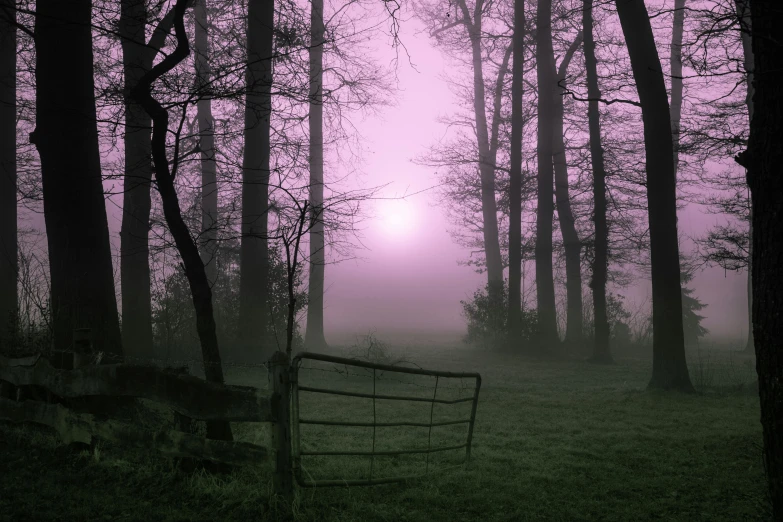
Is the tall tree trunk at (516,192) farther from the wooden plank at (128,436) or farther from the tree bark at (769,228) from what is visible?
the tree bark at (769,228)

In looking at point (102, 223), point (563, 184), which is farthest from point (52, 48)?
point (563, 184)

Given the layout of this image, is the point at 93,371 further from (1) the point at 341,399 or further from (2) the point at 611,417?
(2) the point at 611,417

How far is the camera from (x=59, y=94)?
7906mm

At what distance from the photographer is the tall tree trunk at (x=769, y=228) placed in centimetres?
408

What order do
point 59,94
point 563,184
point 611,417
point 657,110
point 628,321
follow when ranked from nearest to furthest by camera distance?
point 59,94 → point 611,417 → point 657,110 → point 563,184 → point 628,321

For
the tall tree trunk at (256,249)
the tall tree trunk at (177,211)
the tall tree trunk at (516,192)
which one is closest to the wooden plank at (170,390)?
the tall tree trunk at (177,211)

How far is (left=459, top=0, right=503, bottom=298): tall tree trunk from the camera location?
24.1 metres

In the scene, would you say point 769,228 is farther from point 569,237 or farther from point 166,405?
point 569,237

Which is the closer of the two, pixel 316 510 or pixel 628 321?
pixel 316 510

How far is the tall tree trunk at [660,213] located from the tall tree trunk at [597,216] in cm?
530

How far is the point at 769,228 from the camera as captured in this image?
4152 millimetres

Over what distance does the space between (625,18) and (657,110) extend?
6.82 ft

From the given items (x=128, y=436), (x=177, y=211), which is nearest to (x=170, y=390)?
(x=128, y=436)

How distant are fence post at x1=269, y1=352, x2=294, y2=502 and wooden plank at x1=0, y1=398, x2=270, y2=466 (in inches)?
5.1
